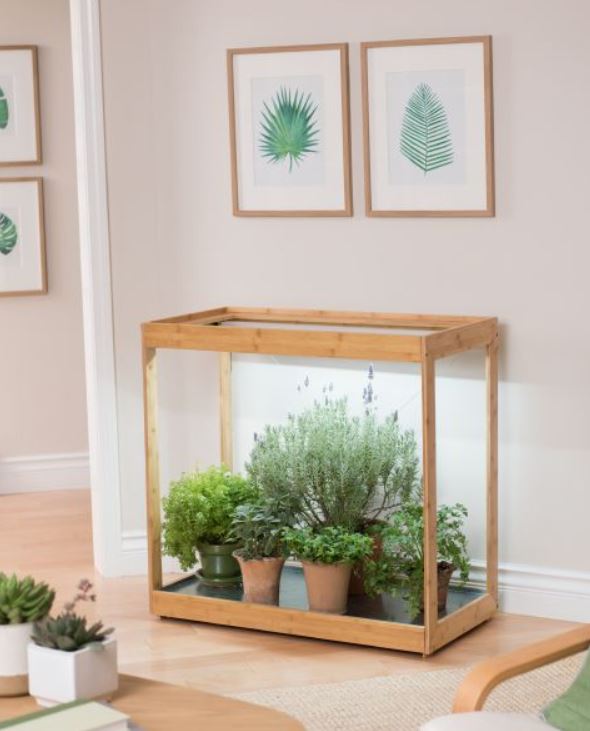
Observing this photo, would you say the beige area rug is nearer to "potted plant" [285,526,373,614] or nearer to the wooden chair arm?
"potted plant" [285,526,373,614]

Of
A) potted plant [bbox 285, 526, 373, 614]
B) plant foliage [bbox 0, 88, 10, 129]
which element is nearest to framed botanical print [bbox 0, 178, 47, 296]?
plant foliage [bbox 0, 88, 10, 129]

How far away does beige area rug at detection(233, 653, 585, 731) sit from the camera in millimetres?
3629

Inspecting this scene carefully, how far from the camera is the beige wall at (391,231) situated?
4.26m

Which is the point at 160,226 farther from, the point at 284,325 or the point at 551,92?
the point at 551,92

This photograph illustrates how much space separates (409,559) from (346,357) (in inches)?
25.2

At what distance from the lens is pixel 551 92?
167 inches

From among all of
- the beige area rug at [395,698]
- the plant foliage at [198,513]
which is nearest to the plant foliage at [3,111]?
the plant foliage at [198,513]

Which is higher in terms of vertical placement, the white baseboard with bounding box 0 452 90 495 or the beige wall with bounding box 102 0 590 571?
the beige wall with bounding box 102 0 590 571

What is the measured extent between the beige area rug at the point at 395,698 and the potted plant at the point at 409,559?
0.93 feet

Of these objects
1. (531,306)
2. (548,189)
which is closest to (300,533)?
→ (531,306)

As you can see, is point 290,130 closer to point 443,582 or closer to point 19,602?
point 443,582

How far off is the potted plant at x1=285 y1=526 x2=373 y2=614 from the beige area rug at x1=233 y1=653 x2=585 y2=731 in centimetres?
37

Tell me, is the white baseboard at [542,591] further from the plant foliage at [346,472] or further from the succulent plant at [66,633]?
the succulent plant at [66,633]

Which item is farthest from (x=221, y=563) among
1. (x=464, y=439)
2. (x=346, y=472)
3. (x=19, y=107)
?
(x=19, y=107)
